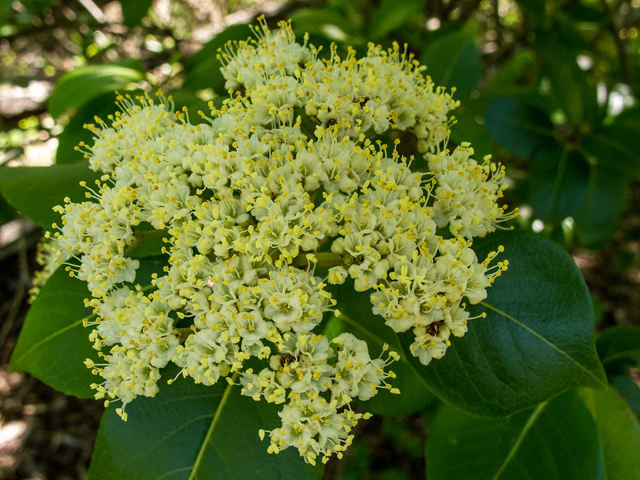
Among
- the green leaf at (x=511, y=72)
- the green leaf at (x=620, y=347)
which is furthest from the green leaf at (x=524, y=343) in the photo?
the green leaf at (x=511, y=72)

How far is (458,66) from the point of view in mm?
2279

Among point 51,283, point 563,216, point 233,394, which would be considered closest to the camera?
point 233,394

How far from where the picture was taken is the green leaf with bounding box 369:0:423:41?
8.05 ft

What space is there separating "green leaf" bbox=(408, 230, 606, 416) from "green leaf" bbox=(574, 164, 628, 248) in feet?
4.09

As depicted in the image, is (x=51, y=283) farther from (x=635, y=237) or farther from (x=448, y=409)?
(x=635, y=237)

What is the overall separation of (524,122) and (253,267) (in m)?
1.72

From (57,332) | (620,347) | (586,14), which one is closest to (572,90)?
(586,14)

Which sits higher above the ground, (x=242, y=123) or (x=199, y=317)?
(x=242, y=123)

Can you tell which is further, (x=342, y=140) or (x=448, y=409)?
(x=448, y=409)

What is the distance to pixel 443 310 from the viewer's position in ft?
3.99

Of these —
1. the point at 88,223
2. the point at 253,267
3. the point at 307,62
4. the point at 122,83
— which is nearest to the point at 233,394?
the point at 253,267

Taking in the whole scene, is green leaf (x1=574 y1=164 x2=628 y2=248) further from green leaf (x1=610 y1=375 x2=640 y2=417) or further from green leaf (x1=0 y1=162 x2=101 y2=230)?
green leaf (x1=0 y1=162 x2=101 y2=230)

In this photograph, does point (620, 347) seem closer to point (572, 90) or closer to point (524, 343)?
point (524, 343)

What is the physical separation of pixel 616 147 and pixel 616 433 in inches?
54.9
